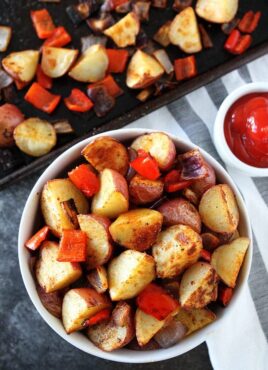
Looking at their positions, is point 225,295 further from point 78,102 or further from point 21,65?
point 21,65

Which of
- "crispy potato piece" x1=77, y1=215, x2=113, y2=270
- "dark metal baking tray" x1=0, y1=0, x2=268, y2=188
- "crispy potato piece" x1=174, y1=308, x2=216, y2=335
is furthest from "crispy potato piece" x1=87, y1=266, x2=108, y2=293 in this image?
"dark metal baking tray" x1=0, y1=0, x2=268, y2=188

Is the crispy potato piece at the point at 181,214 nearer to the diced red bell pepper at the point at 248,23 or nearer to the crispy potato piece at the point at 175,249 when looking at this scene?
the crispy potato piece at the point at 175,249

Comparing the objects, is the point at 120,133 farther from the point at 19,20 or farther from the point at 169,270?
the point at 19,20

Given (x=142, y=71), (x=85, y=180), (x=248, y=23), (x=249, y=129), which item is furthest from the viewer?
(x=248, y=23)

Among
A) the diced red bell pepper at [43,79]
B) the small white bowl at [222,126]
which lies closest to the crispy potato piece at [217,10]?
the small white bowl at [222,126]

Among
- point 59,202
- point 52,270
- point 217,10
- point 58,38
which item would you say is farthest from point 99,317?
point 217,10

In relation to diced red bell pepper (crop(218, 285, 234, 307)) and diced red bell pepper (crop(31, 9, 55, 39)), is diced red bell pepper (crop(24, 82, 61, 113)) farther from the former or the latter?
diced red bell pepper (crop(218, 285, 234, 307))
